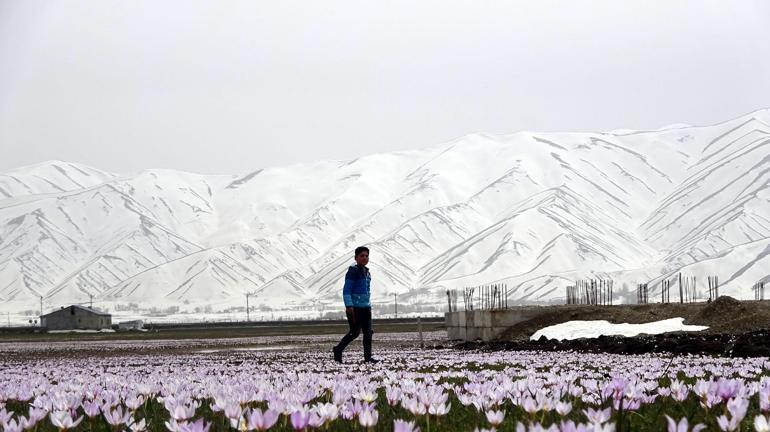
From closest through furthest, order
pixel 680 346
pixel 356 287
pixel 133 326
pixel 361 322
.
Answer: pixel 356 287
pixel 361 322
pixel 680 346
pixel 133 326

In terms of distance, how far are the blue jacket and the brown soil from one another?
17991 mm

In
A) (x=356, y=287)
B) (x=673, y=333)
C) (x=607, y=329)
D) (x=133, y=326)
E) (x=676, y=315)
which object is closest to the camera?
(x=356, y=287)

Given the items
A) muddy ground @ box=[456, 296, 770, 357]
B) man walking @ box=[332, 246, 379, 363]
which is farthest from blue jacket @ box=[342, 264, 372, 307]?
muddy ground @ box=[456, 296, 770, 357]

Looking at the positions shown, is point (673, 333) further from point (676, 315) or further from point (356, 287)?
point (356, 287)

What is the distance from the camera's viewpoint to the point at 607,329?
38.3 metres

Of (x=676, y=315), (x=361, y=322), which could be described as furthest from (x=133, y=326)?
(x=361, y=322)

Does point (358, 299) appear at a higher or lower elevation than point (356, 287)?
lower

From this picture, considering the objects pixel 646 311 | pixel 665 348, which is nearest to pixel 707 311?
pixel 646 311

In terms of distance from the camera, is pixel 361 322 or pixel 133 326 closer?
pixel 361 322

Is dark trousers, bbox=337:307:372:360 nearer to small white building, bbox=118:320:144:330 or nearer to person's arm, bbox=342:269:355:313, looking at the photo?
person's arm, bbox=342:269:355:313

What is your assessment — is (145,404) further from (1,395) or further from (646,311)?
(646,311)

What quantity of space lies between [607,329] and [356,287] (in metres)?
20.4

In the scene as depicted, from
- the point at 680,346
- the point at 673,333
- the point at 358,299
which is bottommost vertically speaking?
the point at 673,333

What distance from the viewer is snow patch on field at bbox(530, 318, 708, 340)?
3741 centimetres
